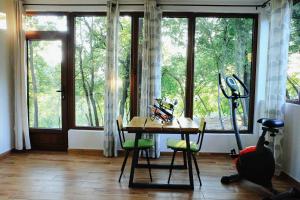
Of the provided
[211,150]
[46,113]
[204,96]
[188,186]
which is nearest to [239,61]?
[204,96]

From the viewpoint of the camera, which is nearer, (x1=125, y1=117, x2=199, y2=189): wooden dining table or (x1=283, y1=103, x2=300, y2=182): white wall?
(x1=125, y1=117, x2=199, y2=189): wooden dining table

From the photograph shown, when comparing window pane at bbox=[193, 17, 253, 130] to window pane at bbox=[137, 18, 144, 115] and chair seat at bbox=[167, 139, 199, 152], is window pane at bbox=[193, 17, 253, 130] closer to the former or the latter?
window pane at bbox=[137, 18, 144, 115]

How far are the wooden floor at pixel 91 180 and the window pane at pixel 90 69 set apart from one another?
77cm

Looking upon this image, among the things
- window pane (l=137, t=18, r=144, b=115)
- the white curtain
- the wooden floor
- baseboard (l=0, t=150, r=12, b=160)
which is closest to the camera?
the wooden floor

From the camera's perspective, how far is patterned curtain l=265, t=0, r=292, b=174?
3.52 m

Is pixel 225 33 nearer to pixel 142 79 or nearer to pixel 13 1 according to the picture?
pixel 142 79

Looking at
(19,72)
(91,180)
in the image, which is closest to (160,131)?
(91,180)

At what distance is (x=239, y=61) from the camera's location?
4527mm

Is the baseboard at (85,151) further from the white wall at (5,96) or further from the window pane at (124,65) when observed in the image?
the white wall at (5,96)

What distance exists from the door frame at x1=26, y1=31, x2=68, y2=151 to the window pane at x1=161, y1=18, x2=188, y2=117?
170 cm

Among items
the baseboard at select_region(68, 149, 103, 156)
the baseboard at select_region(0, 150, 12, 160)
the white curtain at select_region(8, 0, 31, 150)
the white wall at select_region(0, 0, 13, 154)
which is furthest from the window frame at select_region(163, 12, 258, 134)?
→ the baseboard at select_region(0, 150, 12, 160)

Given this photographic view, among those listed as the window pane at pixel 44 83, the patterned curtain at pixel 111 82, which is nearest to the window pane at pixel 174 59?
the patterned curtain at pixel 111 82

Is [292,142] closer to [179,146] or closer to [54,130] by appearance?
[179,146]

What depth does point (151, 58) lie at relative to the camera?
428 cm
